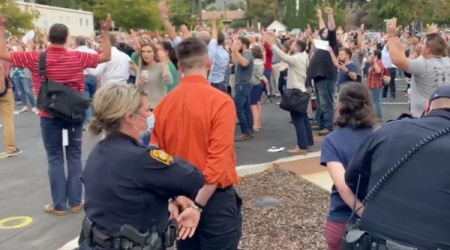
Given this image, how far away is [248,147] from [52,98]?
457 centimetres

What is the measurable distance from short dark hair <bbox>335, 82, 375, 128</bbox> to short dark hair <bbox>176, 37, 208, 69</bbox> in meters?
0.88

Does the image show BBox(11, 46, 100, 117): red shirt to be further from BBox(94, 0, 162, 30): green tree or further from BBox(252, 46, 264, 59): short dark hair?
BBox(94, 0, 162, 30): green tree

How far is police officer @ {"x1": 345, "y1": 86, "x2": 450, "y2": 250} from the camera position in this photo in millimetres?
2559

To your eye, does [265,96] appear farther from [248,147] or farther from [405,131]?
[405,131]

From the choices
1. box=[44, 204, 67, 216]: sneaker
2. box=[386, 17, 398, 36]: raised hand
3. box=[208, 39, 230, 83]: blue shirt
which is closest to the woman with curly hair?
box=[386, 17, 398, 36]: raised hand

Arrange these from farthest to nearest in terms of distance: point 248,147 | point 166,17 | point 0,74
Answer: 1. point 248,147
2. point 0,74
3. point 166,17

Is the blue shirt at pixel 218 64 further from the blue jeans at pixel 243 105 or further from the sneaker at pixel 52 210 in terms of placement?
the sneaker at pixel 52 210

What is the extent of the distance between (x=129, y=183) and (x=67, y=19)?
157 ft

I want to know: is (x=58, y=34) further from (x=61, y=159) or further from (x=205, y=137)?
(x=205, y=137)

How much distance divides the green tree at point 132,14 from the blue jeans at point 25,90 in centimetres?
3846

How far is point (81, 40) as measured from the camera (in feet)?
38.0

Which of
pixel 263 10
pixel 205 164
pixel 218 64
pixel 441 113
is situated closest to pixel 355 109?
pixel 441 113

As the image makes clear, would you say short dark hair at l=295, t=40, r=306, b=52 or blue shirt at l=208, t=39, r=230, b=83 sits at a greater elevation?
short dark hair at l=295, t=40, r=306, b=52

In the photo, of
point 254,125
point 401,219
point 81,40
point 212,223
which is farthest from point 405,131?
point 81,40
